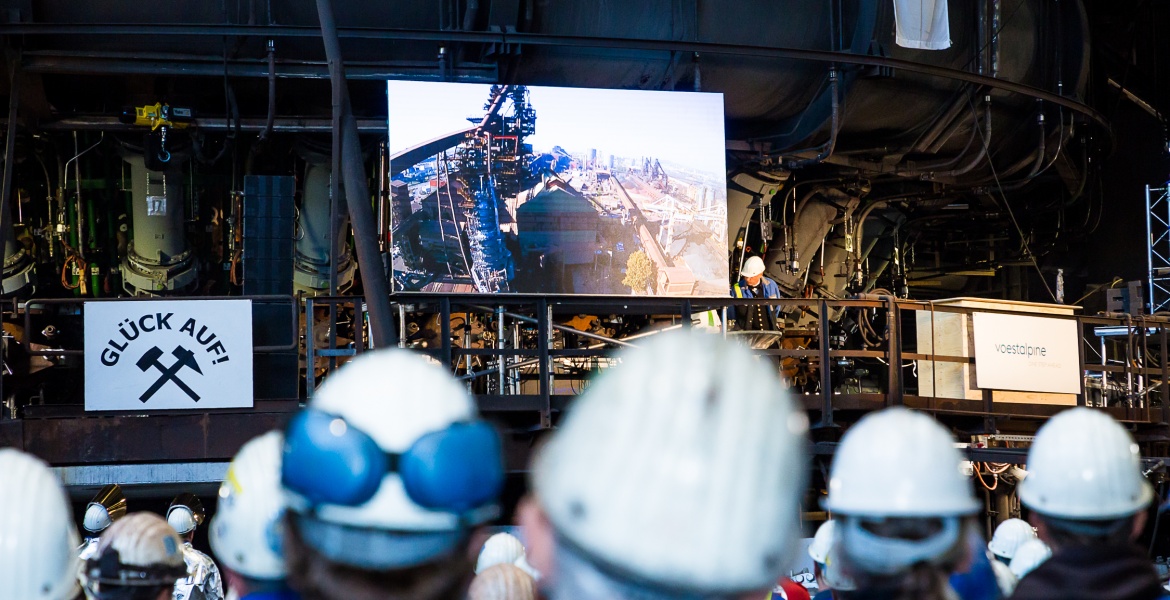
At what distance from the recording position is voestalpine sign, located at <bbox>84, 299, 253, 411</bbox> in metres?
11.3

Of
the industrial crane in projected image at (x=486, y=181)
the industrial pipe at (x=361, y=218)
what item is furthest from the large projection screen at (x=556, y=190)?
the industrial pipe at (x=361, y=218)

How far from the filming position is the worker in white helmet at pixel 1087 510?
121 inches

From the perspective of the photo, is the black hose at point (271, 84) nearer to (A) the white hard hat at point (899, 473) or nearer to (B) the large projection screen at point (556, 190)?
(B) the large projection screen at point (556, 190)

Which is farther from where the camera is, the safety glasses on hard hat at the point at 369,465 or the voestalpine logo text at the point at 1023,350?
the voestalpine logo text at the point at 1023,350

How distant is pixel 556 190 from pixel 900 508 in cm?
Answer: 1092

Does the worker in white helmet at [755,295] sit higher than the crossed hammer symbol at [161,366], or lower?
higher

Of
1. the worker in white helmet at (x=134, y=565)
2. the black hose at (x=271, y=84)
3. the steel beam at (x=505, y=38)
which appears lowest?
the worker in white helmet at (x=134, y=565)

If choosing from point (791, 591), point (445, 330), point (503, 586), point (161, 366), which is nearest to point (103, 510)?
point (161, 366)

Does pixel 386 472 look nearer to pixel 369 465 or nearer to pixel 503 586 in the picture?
pixel 369 465

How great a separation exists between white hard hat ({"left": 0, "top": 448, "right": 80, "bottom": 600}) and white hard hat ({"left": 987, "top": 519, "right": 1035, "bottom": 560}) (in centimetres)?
672

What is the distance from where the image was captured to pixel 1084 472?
11.8 feet

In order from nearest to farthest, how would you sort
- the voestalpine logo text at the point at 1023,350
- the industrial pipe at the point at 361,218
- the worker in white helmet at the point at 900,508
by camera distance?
the worker in white helmet at the point at 900,508
the industrial pipe at the point at 361,218
the voestalpine logo text at the point at 1023,350

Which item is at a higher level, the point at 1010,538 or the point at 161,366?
the point at 161,366

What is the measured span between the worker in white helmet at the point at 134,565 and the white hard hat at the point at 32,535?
1.36ft
